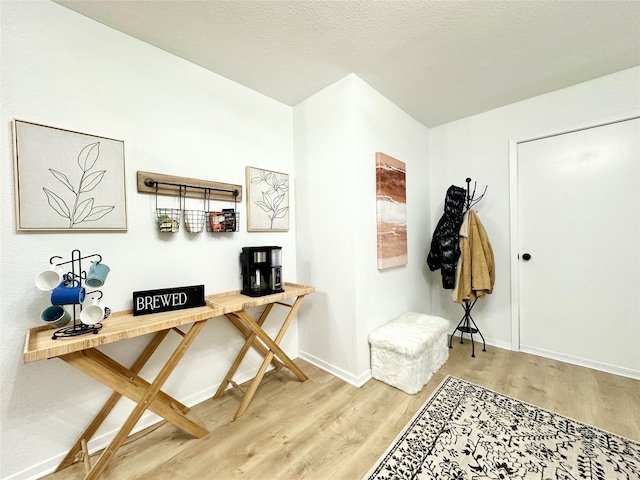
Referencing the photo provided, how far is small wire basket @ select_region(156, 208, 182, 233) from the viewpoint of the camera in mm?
1663

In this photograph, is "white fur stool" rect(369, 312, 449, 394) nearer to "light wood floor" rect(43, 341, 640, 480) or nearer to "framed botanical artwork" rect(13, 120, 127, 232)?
"light wood floor" rect(43, 341, 640, 480)

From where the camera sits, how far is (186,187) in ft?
5.94

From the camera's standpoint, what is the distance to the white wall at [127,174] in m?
1.27

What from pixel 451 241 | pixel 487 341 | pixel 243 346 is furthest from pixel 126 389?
pixel 487 341

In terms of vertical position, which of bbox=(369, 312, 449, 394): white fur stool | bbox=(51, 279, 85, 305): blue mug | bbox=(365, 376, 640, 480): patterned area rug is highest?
bbox=(51, 279, 85, 305): blue mug

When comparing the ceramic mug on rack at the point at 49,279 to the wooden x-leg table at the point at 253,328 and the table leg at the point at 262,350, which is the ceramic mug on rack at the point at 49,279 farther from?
the table leg at the point at 262,350

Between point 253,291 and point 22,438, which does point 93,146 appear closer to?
point 253,291

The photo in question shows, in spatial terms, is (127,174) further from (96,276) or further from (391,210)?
(391,210)

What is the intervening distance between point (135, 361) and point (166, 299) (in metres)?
0.47

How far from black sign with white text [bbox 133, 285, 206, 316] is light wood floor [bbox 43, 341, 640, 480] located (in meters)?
0.79

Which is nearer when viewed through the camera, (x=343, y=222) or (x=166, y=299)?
(x=166, y=299)

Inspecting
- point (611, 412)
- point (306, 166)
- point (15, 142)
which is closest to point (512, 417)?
point (611, 412)

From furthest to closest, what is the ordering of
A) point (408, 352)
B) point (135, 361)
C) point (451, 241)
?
1. point (451, 241)
2. point (408, 352)
3. point (135, 361)

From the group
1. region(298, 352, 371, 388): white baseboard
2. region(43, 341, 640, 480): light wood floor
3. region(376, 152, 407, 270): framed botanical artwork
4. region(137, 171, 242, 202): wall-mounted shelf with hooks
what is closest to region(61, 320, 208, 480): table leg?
region(43, 341, 640, 480): light wood floor
